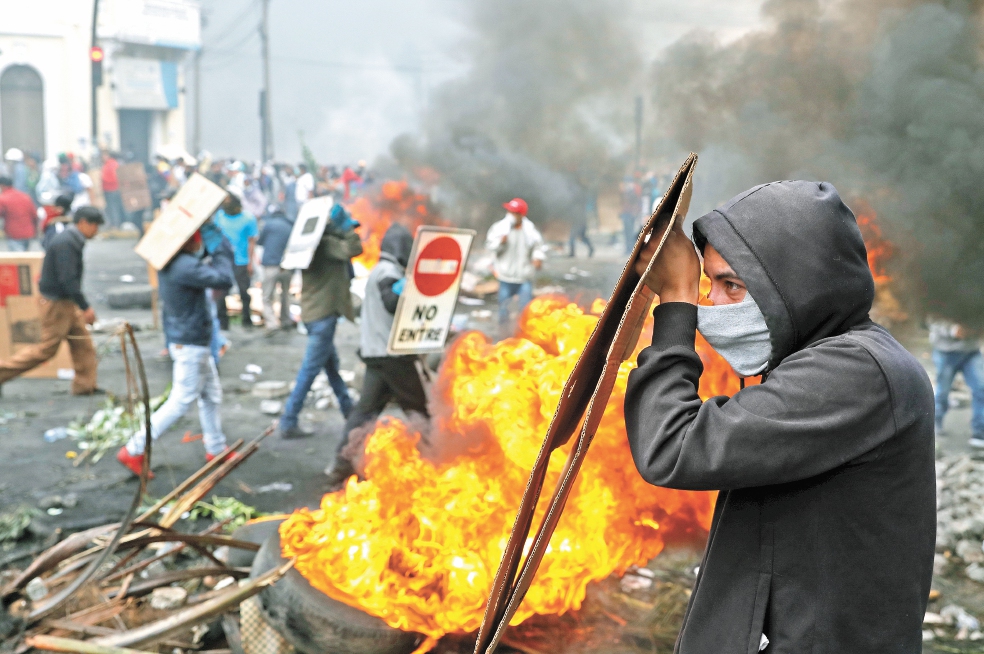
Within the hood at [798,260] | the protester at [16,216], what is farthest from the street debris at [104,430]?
the protester at [16,216]

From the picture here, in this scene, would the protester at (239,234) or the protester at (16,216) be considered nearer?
the protester at (239,234)

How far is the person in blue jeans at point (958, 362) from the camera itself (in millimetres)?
7383

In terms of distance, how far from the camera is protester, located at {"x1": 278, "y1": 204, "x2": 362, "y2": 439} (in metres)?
7.38

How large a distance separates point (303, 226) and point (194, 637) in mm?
4232

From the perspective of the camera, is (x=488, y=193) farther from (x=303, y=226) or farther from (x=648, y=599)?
(x=648, y=599)

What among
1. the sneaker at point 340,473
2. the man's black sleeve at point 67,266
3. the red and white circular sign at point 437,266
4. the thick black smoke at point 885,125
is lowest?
the sneaker at point 340,473

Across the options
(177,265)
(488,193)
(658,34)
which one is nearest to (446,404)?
(177,265)

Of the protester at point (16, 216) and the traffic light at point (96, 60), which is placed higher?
the traffic light at point (96, 60)

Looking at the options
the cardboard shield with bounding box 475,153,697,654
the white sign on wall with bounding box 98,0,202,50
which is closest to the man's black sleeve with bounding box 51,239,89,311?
the cardboard shield with bounding box 475,153,697,654

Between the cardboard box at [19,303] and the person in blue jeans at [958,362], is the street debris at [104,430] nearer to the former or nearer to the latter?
the cardboard box at [19,303]

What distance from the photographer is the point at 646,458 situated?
158cm

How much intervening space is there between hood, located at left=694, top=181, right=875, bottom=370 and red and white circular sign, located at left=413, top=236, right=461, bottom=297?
410 cm

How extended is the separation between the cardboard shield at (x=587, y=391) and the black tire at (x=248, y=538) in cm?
299

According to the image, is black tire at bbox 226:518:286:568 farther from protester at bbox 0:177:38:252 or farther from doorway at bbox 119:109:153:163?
doorway at bbox 119:109:153:163
